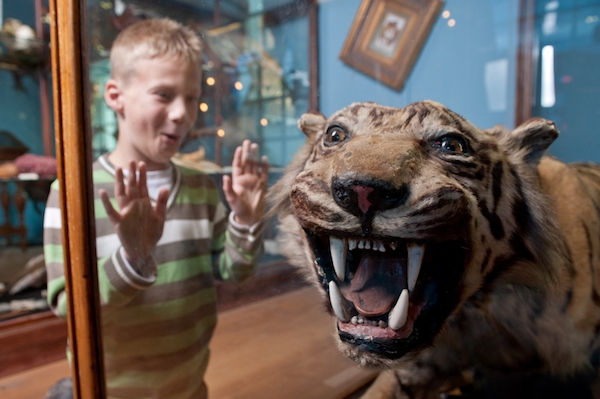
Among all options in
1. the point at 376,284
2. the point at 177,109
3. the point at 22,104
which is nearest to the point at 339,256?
the point at 376,284

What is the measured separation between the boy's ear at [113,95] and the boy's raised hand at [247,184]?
0.19 meters

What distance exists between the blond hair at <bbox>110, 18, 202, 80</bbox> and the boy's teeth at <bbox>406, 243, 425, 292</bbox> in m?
0.42

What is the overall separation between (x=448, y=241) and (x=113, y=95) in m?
0.52

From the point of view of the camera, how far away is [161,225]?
598 mm

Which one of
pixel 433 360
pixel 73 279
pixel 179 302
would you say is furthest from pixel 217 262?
pixel 433 360

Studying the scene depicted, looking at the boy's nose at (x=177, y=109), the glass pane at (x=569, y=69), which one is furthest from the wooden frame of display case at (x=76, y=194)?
the glass pane at (x=569, y=69)

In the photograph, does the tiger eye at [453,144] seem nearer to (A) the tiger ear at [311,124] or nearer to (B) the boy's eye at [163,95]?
(A) the tiger ear at [311,124]

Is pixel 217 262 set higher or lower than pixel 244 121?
lower

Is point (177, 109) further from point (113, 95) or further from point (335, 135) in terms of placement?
point (335, 135)

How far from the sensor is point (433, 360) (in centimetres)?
48

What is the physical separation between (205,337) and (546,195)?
482 millimetres

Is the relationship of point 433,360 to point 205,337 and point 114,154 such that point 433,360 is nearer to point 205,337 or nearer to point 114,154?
point 205,337

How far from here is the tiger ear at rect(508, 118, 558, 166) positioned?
38cm

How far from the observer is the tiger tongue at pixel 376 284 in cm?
35
